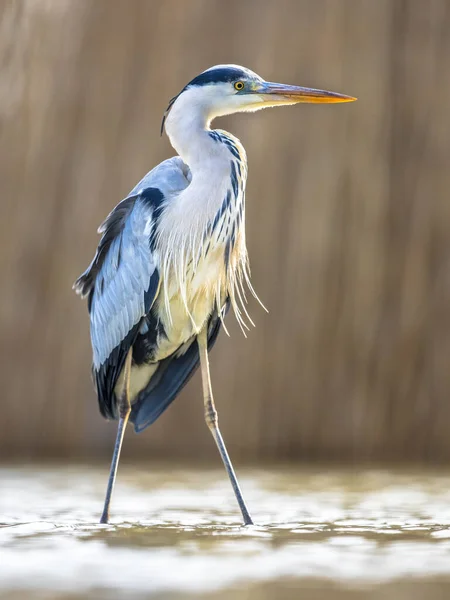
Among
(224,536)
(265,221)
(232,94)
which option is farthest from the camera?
(265,221)

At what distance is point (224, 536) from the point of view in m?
3.81

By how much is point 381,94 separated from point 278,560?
13.7 ft

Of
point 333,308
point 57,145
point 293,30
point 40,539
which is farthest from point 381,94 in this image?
point 40,539

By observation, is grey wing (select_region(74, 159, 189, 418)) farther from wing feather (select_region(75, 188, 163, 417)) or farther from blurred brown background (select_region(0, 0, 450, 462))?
blurred brown background (select_region(0, 0, 450, 462))

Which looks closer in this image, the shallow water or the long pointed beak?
the shallow water

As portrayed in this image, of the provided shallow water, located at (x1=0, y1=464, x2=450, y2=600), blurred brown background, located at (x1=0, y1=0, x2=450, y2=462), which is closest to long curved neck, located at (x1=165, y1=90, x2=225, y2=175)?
shallow water, located at (x1=0, y1=464, x2=450, y2=600)

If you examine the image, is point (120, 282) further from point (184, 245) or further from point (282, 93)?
point (282, 93)

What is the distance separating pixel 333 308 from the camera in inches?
266

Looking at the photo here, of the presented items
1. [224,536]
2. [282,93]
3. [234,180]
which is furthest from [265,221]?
[224,536]

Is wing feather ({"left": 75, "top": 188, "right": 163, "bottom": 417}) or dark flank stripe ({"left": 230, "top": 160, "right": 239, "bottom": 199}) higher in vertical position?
dark flank stripe ({"left": 230, "top": 160, "right": 239, "bottom": 199})

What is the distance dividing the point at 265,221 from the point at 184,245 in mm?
2307

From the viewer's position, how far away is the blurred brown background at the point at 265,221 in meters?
6.72

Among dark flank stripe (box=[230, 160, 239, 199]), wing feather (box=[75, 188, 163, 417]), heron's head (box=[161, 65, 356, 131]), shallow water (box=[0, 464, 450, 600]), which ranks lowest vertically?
shallow water (box=[0, 464, 450, 600])

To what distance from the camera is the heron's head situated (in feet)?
14.9
